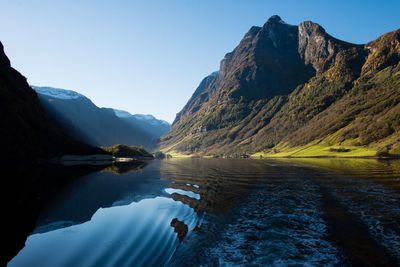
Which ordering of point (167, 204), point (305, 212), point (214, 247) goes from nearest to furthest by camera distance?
point (214, 247) < point (305, 212) < point (167, 204)

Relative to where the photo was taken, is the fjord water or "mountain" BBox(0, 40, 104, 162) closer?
the fjord water

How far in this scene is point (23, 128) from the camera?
133000 millimetres

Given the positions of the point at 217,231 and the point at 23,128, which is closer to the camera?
the point at 217,231

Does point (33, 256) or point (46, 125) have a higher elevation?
point (46, 125)

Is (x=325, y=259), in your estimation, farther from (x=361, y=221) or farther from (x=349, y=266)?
(x=361, y=221)

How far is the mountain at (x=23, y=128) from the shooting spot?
120863 millimetres

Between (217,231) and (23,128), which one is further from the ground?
(23,128)

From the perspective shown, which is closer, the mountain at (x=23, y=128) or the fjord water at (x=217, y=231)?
the fjord water at (x=217, y=231)

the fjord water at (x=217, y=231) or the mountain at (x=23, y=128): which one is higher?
the mountain at (x=23, y=128)

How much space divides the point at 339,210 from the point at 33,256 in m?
29.7

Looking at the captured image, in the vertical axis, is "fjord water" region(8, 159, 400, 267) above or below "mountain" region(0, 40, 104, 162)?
below

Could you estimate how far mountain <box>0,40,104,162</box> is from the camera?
397ft

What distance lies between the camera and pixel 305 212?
121 ft

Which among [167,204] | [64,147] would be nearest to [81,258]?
[167,204]
